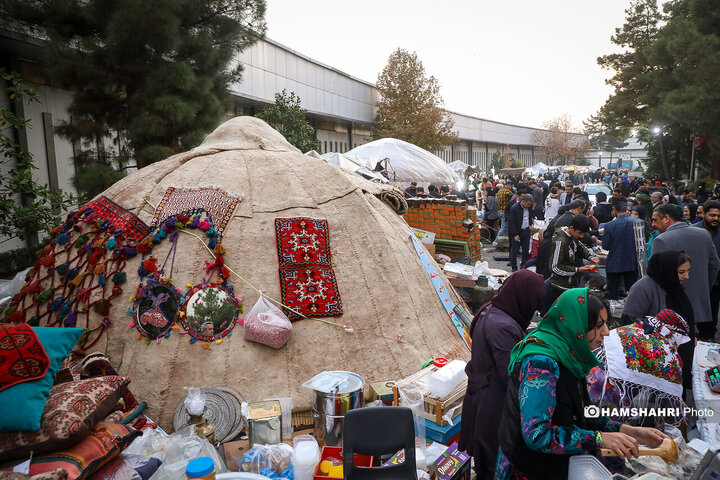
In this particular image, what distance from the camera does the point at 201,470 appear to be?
278cm

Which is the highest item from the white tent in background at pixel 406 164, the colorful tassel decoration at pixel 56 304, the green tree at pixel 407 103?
the green tree at pixel 407 103

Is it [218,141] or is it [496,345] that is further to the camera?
[218,141]

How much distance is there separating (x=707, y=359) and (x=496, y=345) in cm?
275

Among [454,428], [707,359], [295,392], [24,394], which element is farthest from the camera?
[295,392]

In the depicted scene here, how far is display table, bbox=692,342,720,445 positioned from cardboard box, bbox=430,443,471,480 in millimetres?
1819

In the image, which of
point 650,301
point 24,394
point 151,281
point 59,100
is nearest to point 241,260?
point 151,281

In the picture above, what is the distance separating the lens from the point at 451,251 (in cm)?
1023

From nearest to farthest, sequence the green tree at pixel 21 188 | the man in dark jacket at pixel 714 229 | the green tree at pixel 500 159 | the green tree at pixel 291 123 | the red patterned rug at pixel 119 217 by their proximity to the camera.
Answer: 1. the red patterned rug at pixel 119 217
2. the man in dark jacket at pixel 714 229
3. the green tree at pixel 21 188
4. the green tree at pixel 291 123
5. the green tree at pixel 500 159

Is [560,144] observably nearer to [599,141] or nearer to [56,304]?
[599,141]

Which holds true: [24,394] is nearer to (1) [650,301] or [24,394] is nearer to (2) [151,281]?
(2) [151,281]

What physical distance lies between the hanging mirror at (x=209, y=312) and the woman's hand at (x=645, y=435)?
363cm

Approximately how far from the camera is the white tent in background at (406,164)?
1435 cm

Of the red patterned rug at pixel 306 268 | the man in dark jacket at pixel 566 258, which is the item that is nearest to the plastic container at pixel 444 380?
the red patterned rug at pixel 306 268

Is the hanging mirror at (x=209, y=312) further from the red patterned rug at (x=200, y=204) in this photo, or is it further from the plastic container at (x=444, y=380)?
the plastic container at (x=444, y=380)
